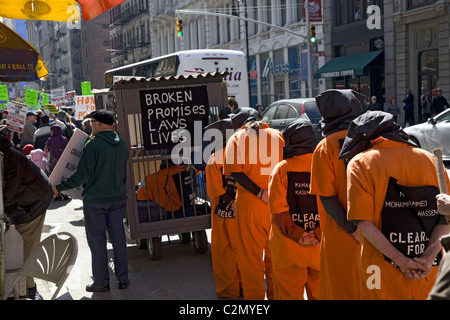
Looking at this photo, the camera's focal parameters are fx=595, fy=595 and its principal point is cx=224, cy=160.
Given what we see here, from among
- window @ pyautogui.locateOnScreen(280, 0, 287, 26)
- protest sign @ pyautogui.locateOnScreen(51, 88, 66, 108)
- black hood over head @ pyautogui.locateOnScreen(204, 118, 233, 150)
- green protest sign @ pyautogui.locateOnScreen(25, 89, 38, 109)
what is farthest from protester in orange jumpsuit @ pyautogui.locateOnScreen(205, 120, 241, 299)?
window @ pyautogui.locateOnScreen(280, 0, 287, 26)

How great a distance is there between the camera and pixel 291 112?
744 inches

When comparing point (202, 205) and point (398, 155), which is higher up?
point (398, 155)

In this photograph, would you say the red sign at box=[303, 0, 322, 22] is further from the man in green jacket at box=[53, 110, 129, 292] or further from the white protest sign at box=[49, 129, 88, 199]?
the man in green jacket at box=[53, 110, 129, 292]

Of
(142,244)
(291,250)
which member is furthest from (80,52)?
(291,250)

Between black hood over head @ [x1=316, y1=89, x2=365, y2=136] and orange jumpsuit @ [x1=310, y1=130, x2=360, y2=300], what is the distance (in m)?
0.20

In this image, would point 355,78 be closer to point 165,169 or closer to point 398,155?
point 165,169

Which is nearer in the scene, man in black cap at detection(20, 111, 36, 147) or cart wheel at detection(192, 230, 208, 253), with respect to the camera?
cart wheel at detection(192, 230, 208, 253)

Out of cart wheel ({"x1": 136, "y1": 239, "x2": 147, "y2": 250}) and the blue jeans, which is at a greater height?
the blue jeans

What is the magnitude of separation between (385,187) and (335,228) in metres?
0.69

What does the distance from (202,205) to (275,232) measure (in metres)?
2.98

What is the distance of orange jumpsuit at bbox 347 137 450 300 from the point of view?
3.08m

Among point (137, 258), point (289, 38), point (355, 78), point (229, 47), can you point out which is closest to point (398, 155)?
point (137, 258)
